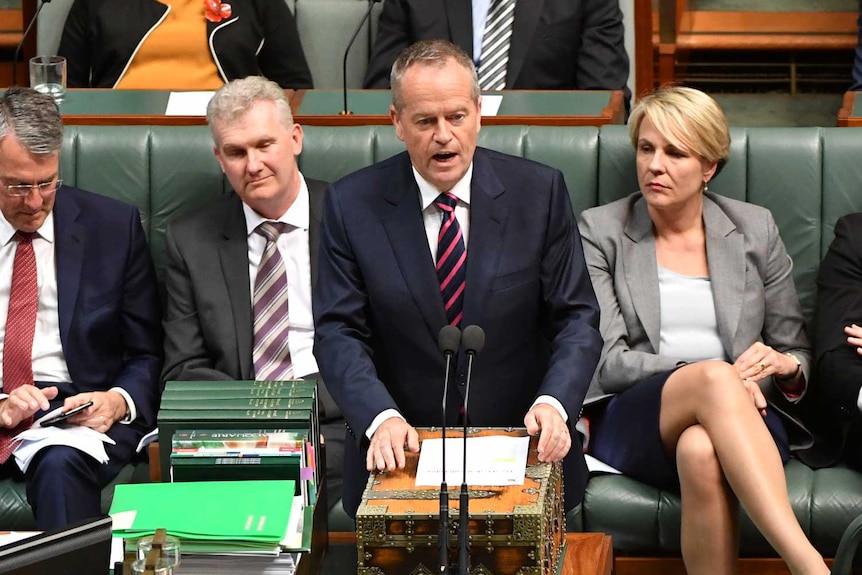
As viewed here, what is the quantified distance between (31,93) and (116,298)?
1.64 ft

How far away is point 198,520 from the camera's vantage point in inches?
87.4

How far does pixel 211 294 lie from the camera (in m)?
3.20

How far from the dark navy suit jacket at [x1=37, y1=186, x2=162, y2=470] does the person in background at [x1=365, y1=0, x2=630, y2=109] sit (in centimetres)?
127

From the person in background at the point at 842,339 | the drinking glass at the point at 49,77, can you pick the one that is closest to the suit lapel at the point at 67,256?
the drinking glass at the point at 49,77

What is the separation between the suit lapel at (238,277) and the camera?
317 cm

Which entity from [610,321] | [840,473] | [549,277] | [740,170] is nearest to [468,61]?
[549,277]

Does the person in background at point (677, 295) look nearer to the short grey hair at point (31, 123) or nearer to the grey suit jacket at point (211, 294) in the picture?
the grey suit jacket at point (211, 294)

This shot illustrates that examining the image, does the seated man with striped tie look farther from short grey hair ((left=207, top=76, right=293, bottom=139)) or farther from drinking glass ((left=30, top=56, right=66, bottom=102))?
drinking glass ((left=30, top=56, right=66, bottom=102))

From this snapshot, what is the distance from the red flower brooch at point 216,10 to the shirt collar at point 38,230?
1.32 metres

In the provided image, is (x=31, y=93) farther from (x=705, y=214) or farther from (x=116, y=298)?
(x=705, y=214)

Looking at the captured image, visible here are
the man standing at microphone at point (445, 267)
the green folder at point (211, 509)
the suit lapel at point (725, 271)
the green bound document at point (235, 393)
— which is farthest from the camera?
the suit lapel at point (725, 271)

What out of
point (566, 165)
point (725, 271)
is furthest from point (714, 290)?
point (566, 165)

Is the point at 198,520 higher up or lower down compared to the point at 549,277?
lower down

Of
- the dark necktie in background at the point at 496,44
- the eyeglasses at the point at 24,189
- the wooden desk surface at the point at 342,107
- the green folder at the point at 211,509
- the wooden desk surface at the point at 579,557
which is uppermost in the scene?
the dark necktie in background at the point at 496,44
